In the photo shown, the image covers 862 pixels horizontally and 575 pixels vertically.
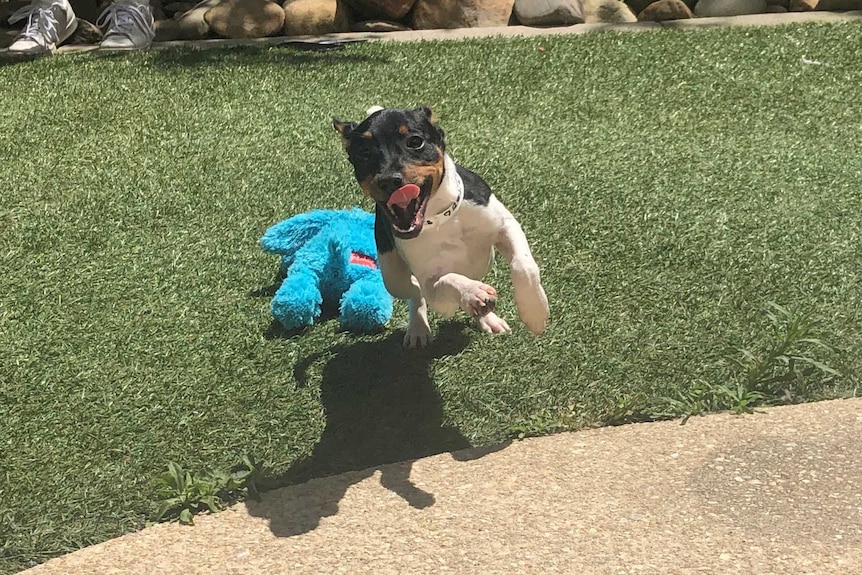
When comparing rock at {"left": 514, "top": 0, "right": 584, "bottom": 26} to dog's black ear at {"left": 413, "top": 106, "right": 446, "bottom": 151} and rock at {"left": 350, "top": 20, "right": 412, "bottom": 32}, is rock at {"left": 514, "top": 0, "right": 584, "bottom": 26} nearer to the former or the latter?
rock at {"left": 350, "top": 20, "right": 412, "bottom": 32}

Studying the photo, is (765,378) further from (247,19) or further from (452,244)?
(247,19)

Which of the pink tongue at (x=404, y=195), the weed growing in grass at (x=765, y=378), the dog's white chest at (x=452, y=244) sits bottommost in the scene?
the weed growing in grass at (x=765, y=378)

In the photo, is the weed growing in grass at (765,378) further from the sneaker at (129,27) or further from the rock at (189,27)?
the rock at (189,27)

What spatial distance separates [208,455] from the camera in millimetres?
3730

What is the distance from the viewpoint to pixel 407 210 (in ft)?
11.5

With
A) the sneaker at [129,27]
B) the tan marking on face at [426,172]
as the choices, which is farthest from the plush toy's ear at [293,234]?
the sneaker at [129,27]

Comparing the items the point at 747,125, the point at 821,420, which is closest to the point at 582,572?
the point at 821,420

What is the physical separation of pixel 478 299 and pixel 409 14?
8.28 m

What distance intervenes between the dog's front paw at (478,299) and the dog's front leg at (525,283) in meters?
0.23

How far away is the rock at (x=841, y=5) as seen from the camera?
33.8 ft

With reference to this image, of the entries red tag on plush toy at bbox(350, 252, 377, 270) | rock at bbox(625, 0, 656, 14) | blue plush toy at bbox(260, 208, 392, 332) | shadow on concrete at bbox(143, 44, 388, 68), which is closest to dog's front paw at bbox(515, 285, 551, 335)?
blue plush toy at bbox(260, 208, 392, 332)

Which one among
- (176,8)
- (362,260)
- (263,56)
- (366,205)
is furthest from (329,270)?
(176,8)

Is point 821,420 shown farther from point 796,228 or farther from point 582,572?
point 796,228

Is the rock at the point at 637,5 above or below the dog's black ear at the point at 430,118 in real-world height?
below
